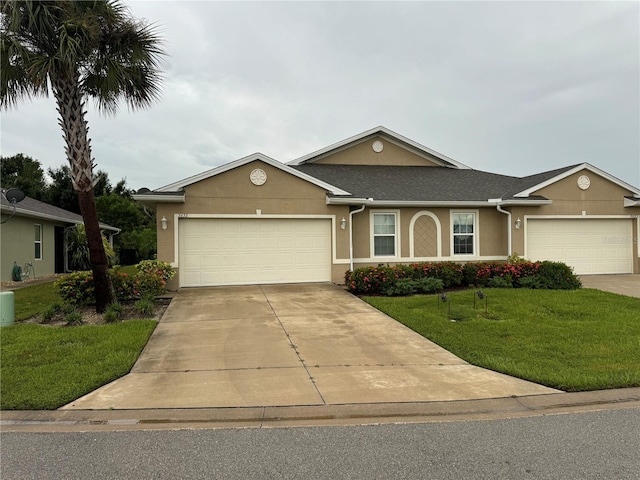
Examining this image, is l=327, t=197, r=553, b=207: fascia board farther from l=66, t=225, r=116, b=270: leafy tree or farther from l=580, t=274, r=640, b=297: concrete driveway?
l=66, t=225, r=116, b=270: leafy tree

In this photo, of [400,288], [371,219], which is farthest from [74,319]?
[371,219]

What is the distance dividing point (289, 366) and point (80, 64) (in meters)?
7.54

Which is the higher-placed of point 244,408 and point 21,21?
point 21,21

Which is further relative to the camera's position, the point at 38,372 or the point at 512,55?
the point at 512,55

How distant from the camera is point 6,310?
8328 mm

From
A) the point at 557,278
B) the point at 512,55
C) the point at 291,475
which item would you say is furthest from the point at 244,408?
the point at 512,55

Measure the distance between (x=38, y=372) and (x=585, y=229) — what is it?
17232 millimetres

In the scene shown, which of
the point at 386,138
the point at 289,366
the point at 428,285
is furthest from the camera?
the point at 386,138

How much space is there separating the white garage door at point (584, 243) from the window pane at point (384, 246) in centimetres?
489

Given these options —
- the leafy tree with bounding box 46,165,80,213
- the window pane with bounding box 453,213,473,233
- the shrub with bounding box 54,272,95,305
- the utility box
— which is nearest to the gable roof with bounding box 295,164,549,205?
the window pane with bounding box 453,213,473,233

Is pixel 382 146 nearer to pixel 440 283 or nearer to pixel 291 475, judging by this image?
pixel 440 283

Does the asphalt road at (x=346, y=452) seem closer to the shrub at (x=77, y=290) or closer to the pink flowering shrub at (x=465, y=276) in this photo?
the shrub at (x=77, y=290)

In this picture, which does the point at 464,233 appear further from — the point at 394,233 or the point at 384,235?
the point at 384,235

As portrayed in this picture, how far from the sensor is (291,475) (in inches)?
A: 129
